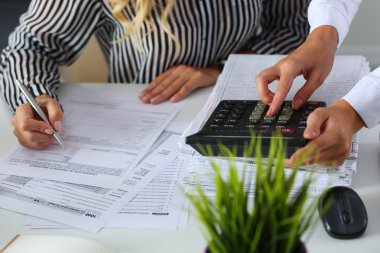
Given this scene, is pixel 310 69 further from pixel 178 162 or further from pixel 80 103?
pixel 80 103

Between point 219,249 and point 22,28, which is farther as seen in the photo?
point 22,28

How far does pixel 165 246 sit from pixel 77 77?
922 mm

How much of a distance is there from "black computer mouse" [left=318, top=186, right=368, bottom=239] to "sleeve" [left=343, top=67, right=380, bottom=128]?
17 centimetres

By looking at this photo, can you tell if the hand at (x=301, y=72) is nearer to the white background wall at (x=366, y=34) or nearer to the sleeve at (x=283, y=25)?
the sleeve at (x=283, y=25)

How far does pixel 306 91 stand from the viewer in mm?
833

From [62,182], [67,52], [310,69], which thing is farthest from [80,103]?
[310,69]

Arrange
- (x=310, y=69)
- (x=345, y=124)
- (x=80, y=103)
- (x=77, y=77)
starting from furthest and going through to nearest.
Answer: (x=77, y=77), (x=80, y=103), (x=310, y=69), (x=345, y=124)

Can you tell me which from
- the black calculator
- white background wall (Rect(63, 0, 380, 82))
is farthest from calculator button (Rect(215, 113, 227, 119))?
white background wall (Rect(63, 0, 380, 82))

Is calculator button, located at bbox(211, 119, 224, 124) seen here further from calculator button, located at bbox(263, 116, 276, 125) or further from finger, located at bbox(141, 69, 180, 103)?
finger, located at bbox(141, 69, 180, 103)

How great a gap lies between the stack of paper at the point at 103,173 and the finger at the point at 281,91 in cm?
17

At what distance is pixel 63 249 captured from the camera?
60 cm

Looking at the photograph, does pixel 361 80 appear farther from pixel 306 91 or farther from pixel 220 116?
pixel 220 116

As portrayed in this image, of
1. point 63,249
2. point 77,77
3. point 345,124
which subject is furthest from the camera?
point 77,77

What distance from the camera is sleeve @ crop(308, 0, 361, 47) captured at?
0.95m
